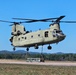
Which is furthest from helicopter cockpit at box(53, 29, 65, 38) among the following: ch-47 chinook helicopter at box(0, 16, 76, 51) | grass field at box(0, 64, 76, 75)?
grass field at box(0, 64, 76, 75)

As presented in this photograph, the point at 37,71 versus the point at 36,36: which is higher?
the point at 36,36

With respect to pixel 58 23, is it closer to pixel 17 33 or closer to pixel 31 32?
pixel 31 32

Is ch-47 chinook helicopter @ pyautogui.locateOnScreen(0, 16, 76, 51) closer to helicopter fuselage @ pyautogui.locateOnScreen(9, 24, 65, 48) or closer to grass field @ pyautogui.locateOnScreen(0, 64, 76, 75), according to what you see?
helicopter fuselage @ pyautogui.locateOnScreen(9, 24, 65, 48)

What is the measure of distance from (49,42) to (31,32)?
4727mm

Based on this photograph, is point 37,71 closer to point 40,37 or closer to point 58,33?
point 58,33

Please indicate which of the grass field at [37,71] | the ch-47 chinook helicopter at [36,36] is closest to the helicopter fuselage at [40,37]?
the ch-47 chinook helicopter at [36,36]

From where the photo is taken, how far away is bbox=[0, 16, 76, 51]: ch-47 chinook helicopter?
189ft

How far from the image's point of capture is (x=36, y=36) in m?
61.8

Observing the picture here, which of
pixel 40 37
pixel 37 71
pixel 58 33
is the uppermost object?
pixel 58 33

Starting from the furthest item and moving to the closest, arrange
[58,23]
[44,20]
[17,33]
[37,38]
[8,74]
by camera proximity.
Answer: [17,33] < [37,38] < [58,23] < [44,20] < [8,74]

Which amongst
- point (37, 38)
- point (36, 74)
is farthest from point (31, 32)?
point (36, 74)

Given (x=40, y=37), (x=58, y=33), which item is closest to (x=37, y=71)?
(x=58, y=33)

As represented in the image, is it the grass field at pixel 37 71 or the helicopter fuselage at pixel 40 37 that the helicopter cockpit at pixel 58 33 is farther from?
the grass field at pixel 37 71

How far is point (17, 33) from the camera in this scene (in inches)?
2625
